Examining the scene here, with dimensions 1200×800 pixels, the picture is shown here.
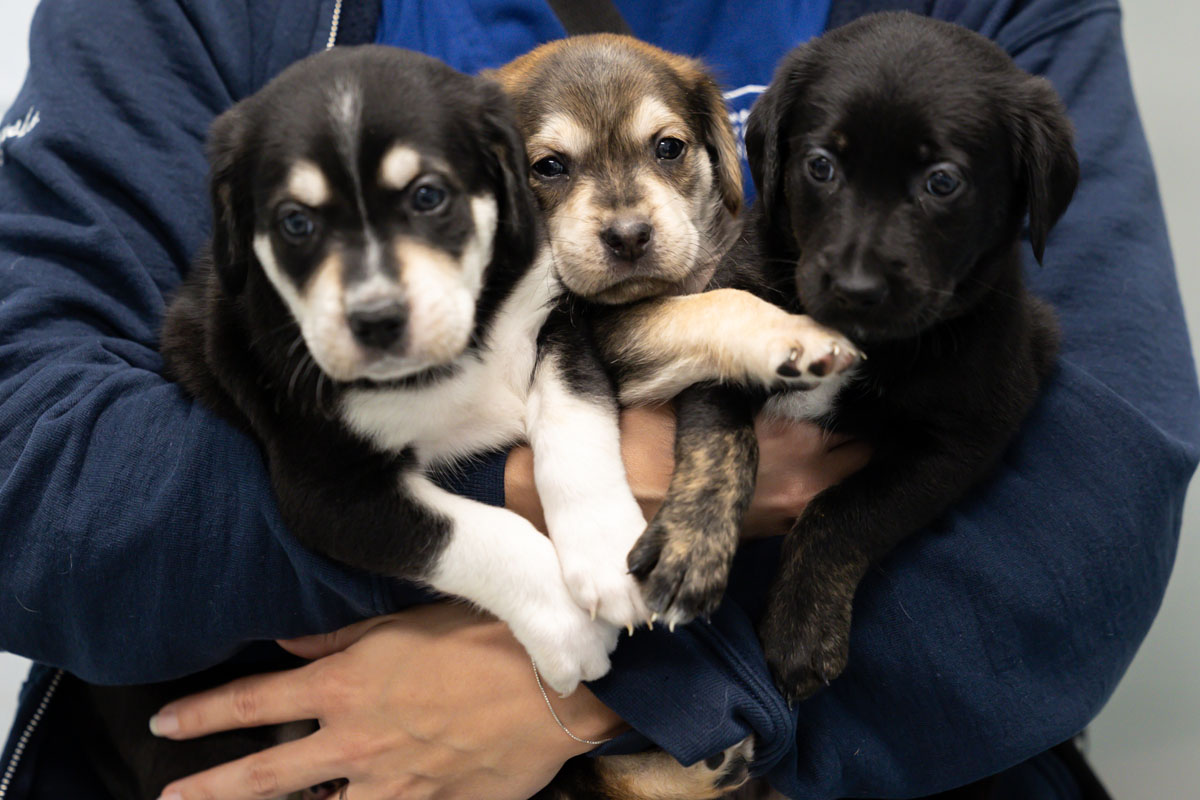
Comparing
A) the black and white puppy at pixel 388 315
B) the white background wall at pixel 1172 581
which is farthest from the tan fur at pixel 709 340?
the white background wall at pixel 1172 581

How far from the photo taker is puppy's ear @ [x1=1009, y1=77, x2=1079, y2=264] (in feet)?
5.15

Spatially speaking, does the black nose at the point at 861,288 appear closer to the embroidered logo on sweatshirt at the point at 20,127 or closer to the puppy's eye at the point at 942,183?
the puppy's eye at the point at 942,183

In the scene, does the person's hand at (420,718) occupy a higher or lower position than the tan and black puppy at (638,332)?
lower

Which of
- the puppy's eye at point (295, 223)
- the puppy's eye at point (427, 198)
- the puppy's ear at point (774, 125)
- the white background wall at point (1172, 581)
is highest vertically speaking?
the puppy's ear at point (774, 125)

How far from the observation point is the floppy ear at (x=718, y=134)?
2.11 metres

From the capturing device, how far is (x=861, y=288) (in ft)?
4.66

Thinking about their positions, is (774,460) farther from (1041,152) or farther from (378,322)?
(378,322)

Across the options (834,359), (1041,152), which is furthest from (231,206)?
(1041,152)

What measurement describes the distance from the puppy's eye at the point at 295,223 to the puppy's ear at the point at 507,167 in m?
0.33

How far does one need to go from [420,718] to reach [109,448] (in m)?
0.70

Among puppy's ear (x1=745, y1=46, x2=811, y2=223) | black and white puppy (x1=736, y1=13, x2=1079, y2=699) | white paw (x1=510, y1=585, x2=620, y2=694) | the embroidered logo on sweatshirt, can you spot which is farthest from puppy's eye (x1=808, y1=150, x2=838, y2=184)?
the embroidered logo on sweatshirt

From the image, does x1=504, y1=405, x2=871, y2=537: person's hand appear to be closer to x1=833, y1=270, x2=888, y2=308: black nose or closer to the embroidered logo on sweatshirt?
x1=833, y1=270, x2=888, y2=308: black nose

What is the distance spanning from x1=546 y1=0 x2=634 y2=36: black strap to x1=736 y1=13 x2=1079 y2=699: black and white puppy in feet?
2.20

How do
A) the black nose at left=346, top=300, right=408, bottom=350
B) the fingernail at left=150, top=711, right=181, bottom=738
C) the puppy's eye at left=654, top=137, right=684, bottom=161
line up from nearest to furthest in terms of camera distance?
the black nose at left=346, top=300, right=408, bottom=350 → the fingernail at left=150, top=711, right=181, bottom=738 → the puppy's eye at left=654, top=137, right=684, bottom=161
